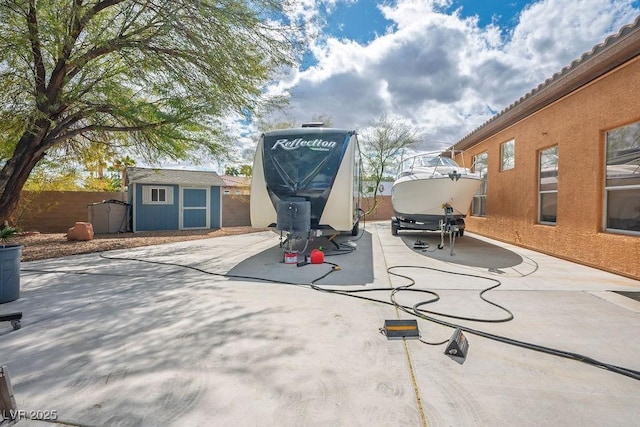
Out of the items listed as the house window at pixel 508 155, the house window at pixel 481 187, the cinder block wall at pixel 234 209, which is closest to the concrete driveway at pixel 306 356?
the house window at pixel 508 155

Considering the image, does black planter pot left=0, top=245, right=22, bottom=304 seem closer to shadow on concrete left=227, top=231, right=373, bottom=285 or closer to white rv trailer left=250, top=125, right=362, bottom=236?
shadow on concrete left=227, top=231, right=373, bottom=285

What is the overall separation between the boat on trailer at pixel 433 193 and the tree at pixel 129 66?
15.7 ft

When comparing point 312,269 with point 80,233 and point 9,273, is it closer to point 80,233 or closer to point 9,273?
point 9,273

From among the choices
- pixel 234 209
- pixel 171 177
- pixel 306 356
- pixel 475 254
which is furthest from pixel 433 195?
pixel 171 177

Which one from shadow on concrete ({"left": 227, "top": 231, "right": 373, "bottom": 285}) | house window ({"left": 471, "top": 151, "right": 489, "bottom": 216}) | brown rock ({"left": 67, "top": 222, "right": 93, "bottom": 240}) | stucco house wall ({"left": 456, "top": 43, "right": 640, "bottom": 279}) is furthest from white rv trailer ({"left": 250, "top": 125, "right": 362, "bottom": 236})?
brown rock ({"left": 67, "top": 222, "right": 93, "bottom": 240})

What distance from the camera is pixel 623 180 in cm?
531

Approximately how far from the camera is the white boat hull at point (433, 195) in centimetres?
834

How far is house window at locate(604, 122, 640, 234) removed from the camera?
5121mm

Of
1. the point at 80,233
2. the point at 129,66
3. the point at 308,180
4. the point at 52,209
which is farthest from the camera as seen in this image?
the point at 52,209

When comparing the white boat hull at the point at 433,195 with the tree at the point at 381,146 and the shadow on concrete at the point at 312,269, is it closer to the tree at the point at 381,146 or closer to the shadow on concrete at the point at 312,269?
the shadow on concrete at the point at 312,269

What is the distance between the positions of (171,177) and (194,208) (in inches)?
69.4

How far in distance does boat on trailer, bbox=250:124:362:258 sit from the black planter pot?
149 inches

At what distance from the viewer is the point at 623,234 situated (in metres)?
5.29

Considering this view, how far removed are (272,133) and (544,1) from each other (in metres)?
6.58
